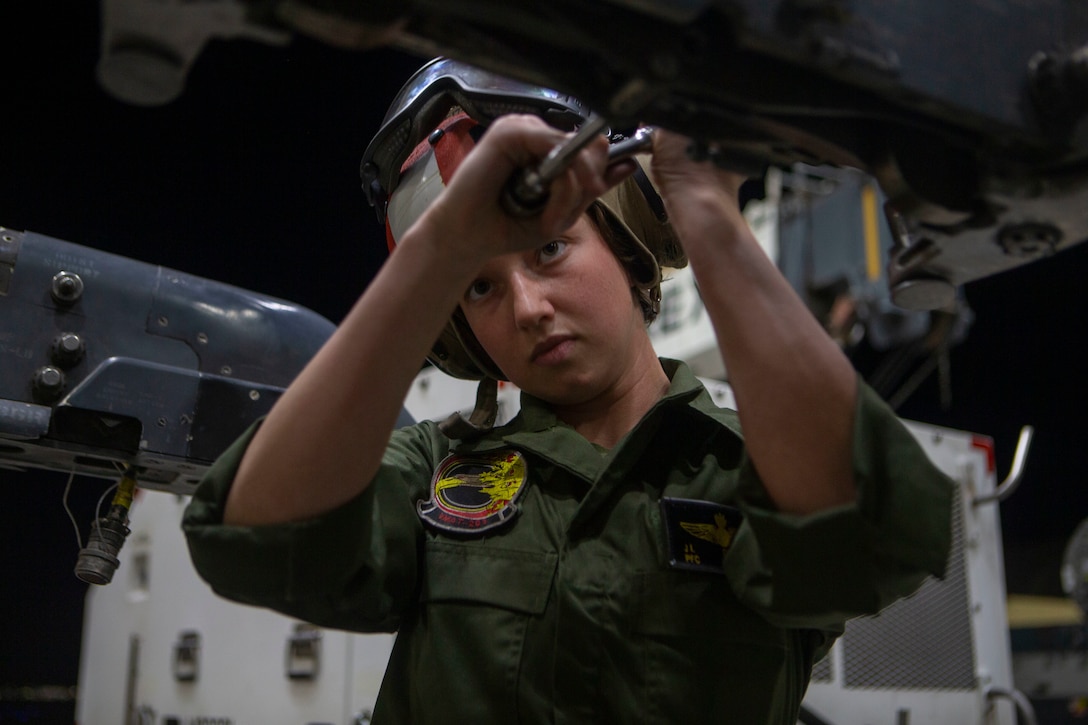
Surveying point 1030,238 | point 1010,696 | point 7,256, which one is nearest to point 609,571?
point 1030,238

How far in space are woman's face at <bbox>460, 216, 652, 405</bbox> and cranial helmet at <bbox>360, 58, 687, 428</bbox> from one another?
8 cm

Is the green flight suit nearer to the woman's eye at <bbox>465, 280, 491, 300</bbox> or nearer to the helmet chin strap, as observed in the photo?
the helmet chin strap

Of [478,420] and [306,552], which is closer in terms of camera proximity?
[306,552]

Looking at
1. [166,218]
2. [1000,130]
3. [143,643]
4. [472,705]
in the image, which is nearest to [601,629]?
[472,705]

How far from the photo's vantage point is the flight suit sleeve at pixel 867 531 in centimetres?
78

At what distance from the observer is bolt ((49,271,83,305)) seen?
1.26m

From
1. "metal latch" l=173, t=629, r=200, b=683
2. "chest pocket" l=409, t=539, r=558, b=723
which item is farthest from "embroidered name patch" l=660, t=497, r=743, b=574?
"metal latch" l=173, t=629, r=200, b=683

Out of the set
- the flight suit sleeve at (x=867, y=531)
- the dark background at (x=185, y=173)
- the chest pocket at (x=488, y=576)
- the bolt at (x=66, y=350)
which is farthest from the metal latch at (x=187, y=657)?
the flight suit sleeve at (x=867, y=531)

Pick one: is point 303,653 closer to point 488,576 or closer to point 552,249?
point 488,576

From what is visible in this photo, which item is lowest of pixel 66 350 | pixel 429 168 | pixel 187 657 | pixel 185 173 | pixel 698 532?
pixel 187 657

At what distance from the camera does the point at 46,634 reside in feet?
12.7

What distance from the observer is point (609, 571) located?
100 cm

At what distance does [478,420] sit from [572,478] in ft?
0.60

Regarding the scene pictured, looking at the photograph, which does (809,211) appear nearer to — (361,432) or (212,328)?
(212,328)
